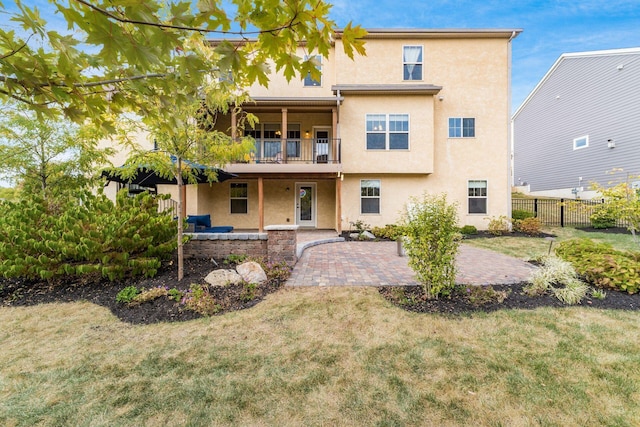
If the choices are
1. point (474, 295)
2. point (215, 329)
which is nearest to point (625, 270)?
point (474, 295)

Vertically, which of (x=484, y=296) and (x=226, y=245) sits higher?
(x=226, y=245)

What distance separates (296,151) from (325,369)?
Result: 11523mm

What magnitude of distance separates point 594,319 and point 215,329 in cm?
536

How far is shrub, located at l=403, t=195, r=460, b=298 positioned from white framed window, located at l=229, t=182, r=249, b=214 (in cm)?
1069

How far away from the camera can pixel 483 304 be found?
4.36 meters

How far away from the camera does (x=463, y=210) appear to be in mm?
13242

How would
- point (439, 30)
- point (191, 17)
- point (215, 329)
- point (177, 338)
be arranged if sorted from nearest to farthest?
1. point (191, 17)
2. point (177, 338)
3. point (215, 329)
4. point (439, 30)

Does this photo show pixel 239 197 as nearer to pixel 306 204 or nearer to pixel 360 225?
pixel 306 204

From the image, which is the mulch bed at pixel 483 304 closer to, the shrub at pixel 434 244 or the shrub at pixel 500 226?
the shrub at pixel 434 244

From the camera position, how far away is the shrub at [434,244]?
14.3 feet

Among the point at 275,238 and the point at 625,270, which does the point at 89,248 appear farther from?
the point at 625,270

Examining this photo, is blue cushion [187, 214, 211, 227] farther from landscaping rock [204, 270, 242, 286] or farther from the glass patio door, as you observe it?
landscaping rock [204, 270, 242, 286]

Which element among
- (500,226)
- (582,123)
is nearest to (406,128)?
(500,226)

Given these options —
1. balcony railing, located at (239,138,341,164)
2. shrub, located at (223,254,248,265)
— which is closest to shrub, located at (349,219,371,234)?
balcony railing, located at (239,138,341,164)
